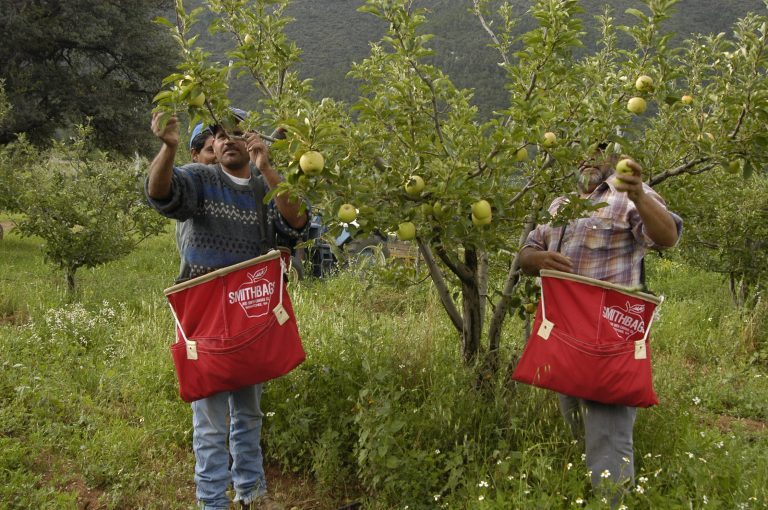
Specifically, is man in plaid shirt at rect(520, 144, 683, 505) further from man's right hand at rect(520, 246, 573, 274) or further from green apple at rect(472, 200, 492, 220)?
green apple at rect(472, 200, 492, 220)

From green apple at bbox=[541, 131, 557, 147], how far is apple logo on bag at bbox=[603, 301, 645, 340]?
0.64m

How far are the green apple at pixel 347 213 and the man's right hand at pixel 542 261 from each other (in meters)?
0.84

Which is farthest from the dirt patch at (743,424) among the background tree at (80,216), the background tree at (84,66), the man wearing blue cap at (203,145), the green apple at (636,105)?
the background tree at (84,66)

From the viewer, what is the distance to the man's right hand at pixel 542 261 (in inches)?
103

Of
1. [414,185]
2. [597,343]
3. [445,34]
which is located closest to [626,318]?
[597,343]

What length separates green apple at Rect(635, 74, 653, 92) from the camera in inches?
101

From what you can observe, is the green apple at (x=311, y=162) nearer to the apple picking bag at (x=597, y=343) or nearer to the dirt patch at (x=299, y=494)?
the apple picking bag at (x=597, y=343)

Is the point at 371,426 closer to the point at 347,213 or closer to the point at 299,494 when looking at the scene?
the point at 299,494

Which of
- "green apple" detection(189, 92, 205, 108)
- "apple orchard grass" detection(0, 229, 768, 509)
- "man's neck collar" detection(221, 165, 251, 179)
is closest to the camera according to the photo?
"green apple" detection(189, 92, 205, 108)

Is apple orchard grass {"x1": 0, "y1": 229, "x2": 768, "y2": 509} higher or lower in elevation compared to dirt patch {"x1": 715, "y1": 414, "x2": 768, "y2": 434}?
higher

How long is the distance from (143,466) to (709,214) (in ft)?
17.7

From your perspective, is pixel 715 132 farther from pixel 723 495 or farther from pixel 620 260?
pixel 723 495

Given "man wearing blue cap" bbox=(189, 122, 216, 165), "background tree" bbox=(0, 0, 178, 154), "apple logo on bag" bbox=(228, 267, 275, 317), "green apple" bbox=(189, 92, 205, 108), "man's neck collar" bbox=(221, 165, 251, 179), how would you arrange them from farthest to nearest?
1. "background tree" bbox=(0, 0, 178, 154)
2. "man wearing blue cap" bbox=(189, 122, 216, 165)
3. "man's neck collar" bbox=(221, 165, 251, 179)
4. "apple logo on bag" bbox=(228, 267, 275, 317)
5. "green apple" bbox=(189, 92, 205, 108)

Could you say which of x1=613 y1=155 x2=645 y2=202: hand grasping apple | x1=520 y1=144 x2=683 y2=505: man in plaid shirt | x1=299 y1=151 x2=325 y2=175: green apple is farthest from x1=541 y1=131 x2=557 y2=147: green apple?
x1=299 y1=151 x2=325 y2=175: green apple
